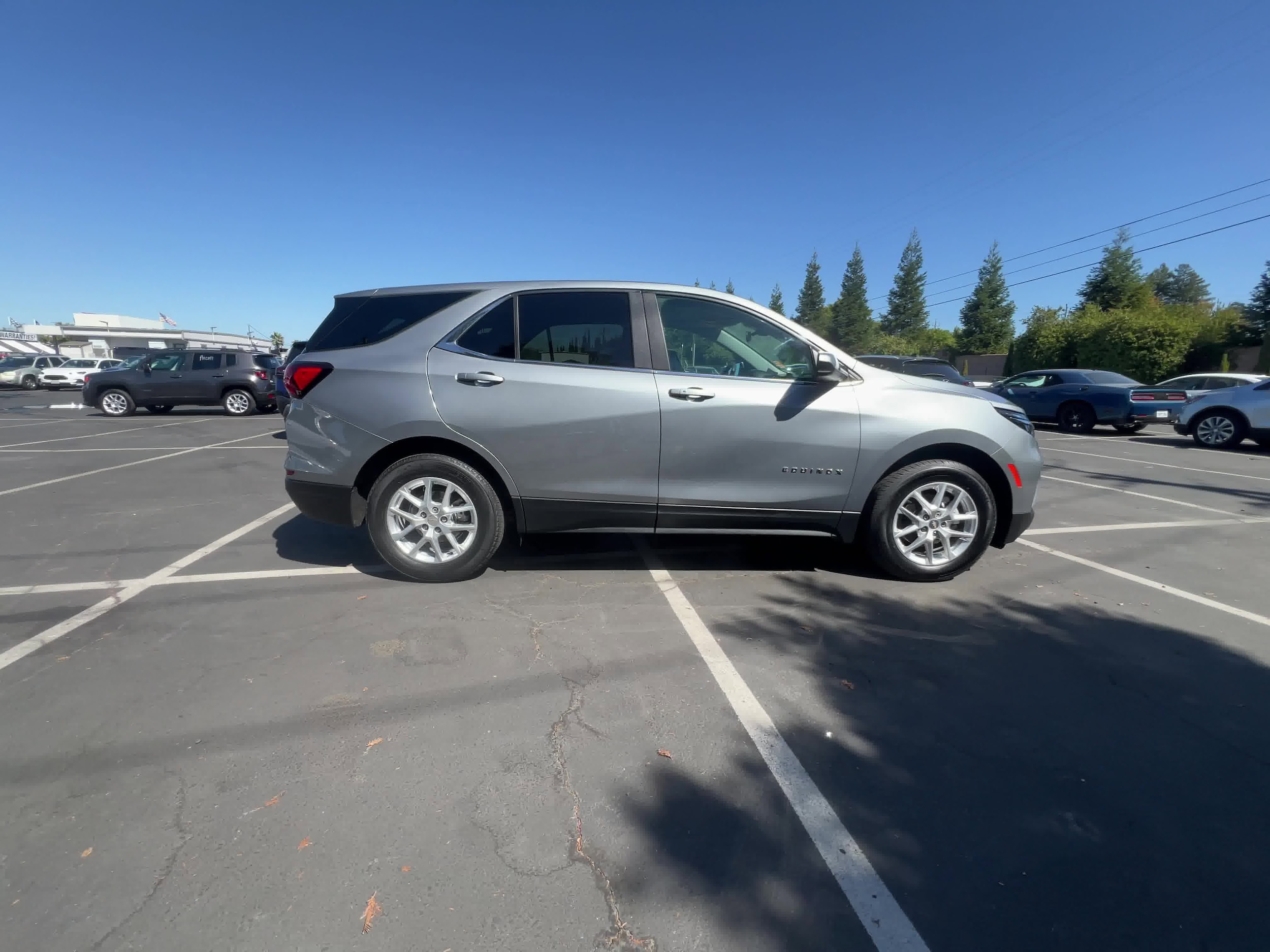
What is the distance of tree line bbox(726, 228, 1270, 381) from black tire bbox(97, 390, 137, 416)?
1879 centimetres

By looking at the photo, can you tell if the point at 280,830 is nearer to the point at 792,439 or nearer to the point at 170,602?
the point at 170,602

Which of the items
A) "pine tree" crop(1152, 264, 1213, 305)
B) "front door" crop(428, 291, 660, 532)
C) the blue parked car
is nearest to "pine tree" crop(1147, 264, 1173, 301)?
"pine tree" crop(1152, 264, 1213, 305)

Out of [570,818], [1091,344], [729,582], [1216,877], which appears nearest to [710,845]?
[570,818]

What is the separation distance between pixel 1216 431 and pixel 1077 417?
2.40m

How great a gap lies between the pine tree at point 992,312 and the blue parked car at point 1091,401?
1704 inches

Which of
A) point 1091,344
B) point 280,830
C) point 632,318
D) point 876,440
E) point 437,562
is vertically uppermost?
point 1091,344

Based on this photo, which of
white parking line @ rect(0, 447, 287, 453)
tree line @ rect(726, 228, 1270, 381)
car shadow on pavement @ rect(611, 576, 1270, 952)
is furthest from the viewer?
tree line @ rect(726, 228, 1270, 381)

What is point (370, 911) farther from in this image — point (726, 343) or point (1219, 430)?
point (1219, 430)

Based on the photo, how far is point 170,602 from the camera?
3.71 metres

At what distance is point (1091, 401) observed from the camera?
13.8 m

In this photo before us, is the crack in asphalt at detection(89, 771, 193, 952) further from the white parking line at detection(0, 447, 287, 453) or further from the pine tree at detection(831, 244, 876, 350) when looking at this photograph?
the pine tree at detection(831, 244, 876, 350)

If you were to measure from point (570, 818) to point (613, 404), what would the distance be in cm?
235

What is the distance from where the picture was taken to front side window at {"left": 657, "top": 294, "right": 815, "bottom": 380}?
395cm

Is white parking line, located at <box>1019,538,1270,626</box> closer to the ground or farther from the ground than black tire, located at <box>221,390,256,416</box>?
closer to the ground
